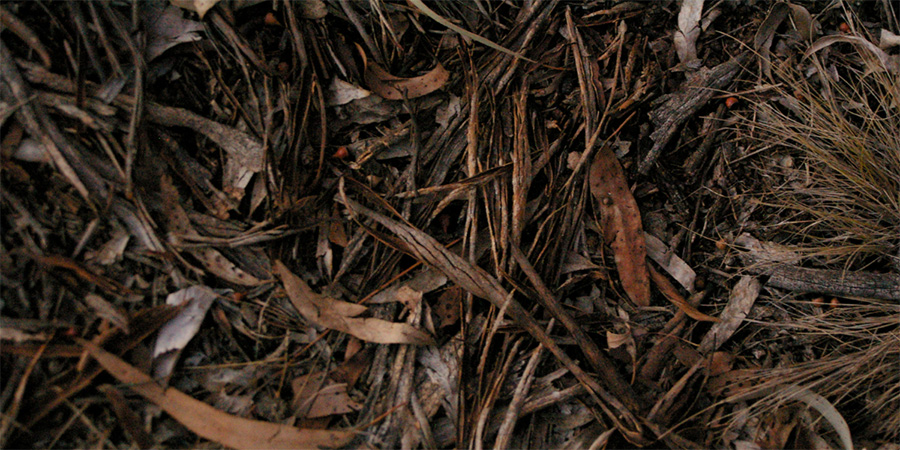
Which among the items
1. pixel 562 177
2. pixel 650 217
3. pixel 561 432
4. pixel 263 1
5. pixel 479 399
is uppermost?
pixel 263 1

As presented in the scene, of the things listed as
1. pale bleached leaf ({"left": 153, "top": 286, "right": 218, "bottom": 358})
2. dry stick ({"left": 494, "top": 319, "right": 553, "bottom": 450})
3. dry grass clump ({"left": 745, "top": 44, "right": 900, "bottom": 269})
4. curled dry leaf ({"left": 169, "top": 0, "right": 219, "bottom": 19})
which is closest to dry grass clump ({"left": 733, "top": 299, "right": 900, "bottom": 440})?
dry grass clump ({"left": 745, "top": 44, "right": 900, "bottom": 269})

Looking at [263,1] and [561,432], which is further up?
[263,1]

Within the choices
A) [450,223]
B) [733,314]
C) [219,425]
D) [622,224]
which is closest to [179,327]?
[219,425]

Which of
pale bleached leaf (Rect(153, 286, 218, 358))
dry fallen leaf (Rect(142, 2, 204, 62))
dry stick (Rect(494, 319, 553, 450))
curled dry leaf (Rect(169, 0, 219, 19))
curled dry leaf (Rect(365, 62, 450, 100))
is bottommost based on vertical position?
dry stick (Rect(494, 319, 553, 450))

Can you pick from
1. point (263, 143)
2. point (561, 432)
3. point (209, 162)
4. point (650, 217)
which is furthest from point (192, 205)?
point (650, 217)

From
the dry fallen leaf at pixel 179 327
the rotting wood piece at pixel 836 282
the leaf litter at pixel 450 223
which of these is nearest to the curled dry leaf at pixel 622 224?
the leaf litter at pixel 450 223

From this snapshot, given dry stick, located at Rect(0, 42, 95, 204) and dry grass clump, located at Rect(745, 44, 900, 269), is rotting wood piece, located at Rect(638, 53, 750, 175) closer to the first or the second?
dry grass clump, located at Rect(745, 44, 900, 269)

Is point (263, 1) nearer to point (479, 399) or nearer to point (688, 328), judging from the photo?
point (479, 399)
